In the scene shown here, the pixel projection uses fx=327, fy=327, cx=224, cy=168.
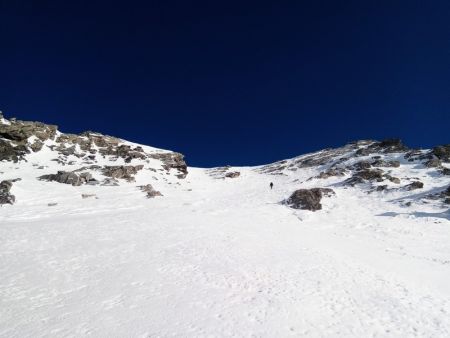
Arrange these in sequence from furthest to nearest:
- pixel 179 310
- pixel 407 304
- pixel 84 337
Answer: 1. pixel 407 304
2. pixel 179 310
3. pixel 84 337

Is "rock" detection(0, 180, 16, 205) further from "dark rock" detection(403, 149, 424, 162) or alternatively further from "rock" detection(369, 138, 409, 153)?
"rock" detection(369, 138, 409, 153)

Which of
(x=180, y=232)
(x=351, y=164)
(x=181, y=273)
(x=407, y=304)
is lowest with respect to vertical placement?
(x=407, y=304)

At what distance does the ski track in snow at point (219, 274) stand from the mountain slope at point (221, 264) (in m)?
0.07

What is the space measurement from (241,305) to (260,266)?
14.5ft

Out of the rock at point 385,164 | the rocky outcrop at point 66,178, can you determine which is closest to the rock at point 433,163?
the rock at point 385,164

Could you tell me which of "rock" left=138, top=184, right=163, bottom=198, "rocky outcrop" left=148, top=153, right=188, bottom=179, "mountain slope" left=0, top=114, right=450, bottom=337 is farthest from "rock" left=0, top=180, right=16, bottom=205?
"rocky outcrop" left=148, top=153, right=188, bottom=179

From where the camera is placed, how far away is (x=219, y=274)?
47.6ft

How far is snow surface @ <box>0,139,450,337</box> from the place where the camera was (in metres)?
10.2

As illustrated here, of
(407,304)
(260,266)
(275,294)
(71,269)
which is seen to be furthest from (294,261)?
(71,269)

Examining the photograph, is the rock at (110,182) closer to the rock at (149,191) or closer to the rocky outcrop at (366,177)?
the rock at (149,191)

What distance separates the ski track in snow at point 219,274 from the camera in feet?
33.5

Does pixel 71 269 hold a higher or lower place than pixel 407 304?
higher

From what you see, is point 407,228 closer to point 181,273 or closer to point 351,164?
point 181,273

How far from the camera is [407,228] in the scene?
25844mm
